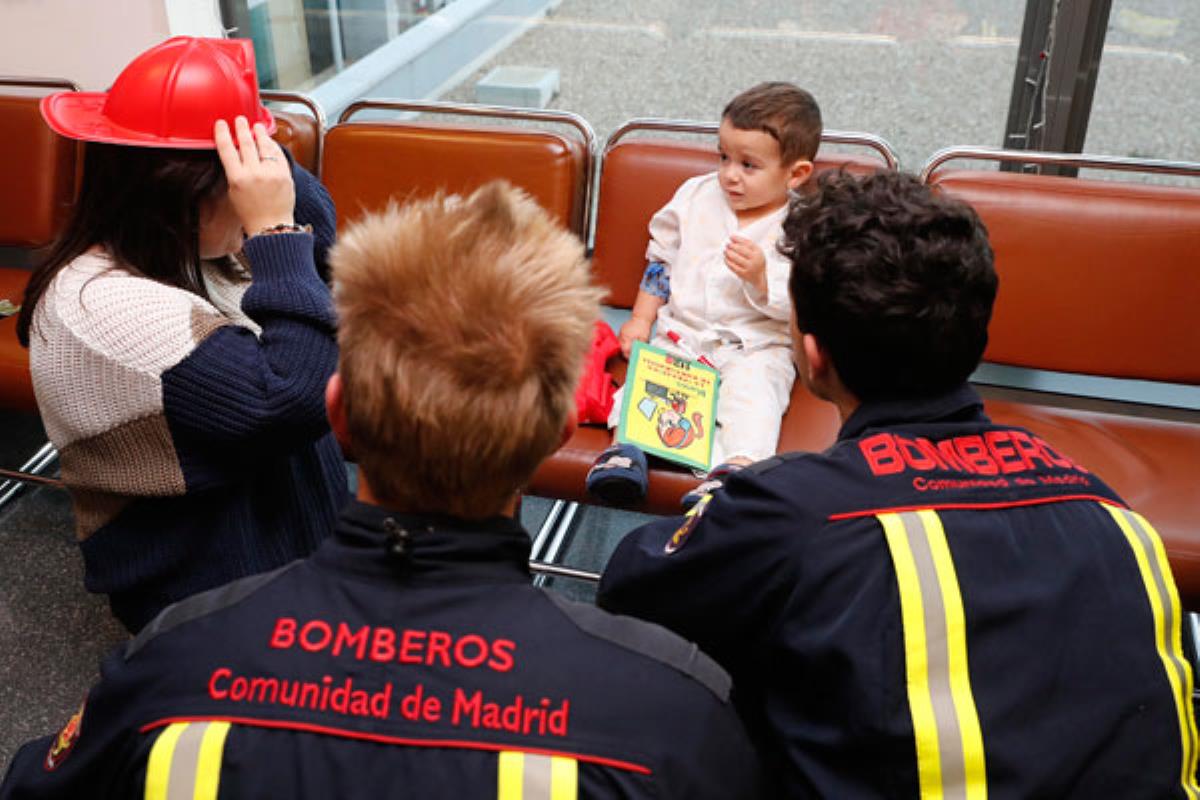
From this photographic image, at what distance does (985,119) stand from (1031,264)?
1.03 metres

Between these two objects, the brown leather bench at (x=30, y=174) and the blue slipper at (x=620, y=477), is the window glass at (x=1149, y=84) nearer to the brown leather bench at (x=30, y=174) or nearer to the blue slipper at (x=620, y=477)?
the blue slipper at (x=620, y=477)

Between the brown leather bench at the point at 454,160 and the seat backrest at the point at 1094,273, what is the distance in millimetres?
968

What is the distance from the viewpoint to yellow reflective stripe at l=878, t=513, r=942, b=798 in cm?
106

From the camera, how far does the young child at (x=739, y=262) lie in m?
2.56

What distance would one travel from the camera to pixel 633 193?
290 centimetres

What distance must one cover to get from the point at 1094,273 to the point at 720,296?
0.91 m

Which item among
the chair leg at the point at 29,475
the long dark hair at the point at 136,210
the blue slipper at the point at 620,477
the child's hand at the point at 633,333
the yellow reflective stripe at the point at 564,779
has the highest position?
the long dark hair at the point at 136,210

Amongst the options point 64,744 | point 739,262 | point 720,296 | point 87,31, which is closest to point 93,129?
point 64,744

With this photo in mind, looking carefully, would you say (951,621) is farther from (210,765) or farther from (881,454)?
(210,765)

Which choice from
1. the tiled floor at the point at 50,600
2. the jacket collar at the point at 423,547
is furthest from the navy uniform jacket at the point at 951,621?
the tiled floor at the point at 50,600

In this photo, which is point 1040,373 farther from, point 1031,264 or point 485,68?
point 485,68

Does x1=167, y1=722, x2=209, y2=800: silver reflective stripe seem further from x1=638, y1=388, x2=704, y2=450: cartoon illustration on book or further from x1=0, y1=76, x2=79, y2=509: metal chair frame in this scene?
x1=0, y1=76, x2=79, y2=509: metal chair frame

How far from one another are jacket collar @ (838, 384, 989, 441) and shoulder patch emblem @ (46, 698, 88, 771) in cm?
87

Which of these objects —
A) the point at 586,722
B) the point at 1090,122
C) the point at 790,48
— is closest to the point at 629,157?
the point at 790,48
